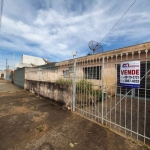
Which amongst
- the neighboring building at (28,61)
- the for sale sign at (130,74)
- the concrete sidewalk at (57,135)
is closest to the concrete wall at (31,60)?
the neighboring building at (28,61)

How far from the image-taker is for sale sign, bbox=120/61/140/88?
2.47 m

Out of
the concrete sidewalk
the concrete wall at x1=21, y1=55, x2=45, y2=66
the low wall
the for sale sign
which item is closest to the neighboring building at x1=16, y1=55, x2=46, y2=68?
the concrete wall at x1=21, y1=55, x2=45, y2=66

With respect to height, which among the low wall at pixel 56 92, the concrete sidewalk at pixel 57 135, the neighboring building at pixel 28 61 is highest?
the neighboring building at pixel 28 61

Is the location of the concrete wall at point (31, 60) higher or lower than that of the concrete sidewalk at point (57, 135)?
higher

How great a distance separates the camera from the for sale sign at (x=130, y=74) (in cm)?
247

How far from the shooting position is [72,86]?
442 cm

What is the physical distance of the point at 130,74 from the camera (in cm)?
259

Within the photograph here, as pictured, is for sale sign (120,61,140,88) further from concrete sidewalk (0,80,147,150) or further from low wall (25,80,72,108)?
low wall (25,80,72,108)

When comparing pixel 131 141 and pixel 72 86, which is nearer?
pixel 131 141

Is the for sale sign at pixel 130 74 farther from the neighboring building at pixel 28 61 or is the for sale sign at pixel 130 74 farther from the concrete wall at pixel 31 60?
the concrete wall at pixel 31 60

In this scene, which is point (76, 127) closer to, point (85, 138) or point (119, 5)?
point (85, 138)

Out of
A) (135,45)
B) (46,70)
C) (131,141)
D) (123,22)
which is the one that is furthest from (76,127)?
(123,22)

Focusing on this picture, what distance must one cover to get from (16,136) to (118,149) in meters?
2.55

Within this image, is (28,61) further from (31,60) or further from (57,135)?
(57,135)
